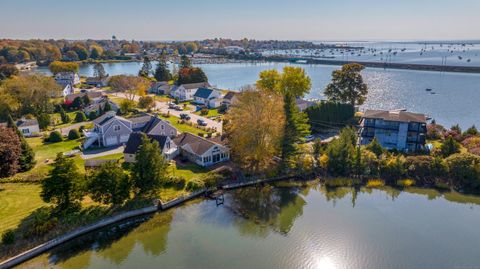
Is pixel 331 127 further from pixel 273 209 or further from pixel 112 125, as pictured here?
pixel 112 125

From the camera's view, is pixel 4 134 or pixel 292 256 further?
pixel 4 134

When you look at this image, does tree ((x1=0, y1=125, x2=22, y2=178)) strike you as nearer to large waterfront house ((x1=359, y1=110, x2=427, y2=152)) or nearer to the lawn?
the lawn

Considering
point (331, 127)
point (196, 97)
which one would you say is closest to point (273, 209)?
point (331, 127)

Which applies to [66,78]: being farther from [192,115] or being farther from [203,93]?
[192,115]

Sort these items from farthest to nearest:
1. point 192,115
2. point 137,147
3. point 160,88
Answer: point 160,88, point 192,115, point 137,147

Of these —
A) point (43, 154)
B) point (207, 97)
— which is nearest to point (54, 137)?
point (43, 154)

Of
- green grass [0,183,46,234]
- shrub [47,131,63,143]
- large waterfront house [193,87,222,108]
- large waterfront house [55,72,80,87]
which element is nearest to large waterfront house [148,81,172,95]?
large waterfront house [193,87,222,108]

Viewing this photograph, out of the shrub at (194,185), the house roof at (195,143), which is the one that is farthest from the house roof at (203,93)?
the shrub at (194,185)
